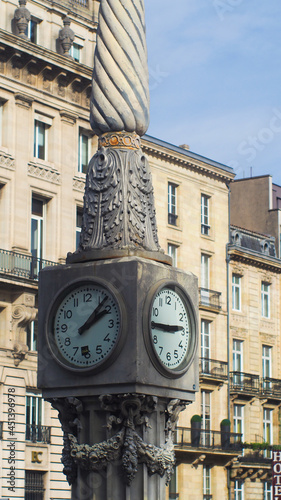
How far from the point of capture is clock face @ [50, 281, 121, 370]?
26.5 ft

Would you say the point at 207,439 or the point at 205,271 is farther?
the point at 205,271

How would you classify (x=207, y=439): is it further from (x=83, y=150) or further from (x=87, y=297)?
(x=87, y=297)

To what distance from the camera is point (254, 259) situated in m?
58.9

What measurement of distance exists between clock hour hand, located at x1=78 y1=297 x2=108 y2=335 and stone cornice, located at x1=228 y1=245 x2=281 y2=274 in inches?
1914

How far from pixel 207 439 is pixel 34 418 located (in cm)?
1500

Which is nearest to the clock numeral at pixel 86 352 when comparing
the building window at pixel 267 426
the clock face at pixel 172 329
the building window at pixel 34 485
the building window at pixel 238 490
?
the clock face at pixel 172 329

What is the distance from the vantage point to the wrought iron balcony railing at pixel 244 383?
183 ft

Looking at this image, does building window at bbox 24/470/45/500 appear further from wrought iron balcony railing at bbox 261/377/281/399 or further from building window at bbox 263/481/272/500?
building window at bbox 263/481/272/500

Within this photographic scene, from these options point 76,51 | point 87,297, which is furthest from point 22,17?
point 87,297

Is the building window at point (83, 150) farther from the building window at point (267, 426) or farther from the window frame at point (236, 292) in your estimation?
the building window at point (267, 426)

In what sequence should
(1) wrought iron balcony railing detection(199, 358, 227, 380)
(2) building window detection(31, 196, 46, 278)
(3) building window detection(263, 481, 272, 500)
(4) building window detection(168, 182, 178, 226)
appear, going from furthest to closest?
1. (3) building window detection(263, 481, 272, 500)
2. (1) wrought iron balcony railing detection(199, 358, 227, 380)
3. (4) building window detection(168, 182, 178, 226)
4. (2) building window detection(31, 196, 46, 278)

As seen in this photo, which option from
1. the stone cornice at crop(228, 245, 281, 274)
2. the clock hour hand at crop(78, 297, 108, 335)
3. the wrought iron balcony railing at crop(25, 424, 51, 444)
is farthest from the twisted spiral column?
the stone cornice at crop(228, 245, 281, 274)

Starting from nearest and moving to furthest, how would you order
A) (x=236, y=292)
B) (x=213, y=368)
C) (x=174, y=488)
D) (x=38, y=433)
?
(x=38, y=433) → (x=174, y=488) → (x=213, y=368) → (x=236, y=292)

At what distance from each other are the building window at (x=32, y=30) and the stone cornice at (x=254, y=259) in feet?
60.5
